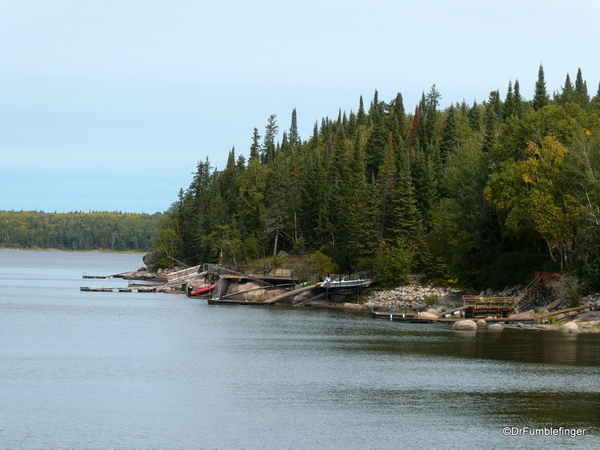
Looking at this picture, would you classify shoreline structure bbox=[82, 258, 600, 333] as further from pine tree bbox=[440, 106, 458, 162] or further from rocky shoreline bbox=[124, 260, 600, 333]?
pine tree bbox=[440, 106, 458, 162]

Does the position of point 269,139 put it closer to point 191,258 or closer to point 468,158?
point 191,258

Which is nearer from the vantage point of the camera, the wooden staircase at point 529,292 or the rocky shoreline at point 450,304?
the rocky shoreline at point 450,304

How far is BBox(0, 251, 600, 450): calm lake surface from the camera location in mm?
24938

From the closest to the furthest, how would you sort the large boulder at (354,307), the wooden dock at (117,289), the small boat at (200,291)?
the large boulder at (354,307)
the small boat at (200,291)
the wooden dock at (117,289)

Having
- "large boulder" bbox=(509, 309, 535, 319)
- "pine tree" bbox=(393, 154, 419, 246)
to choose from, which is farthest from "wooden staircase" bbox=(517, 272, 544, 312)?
"pine tree" bbox=(393, 154, 419, 246)

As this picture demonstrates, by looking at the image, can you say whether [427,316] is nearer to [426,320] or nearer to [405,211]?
[426,320]

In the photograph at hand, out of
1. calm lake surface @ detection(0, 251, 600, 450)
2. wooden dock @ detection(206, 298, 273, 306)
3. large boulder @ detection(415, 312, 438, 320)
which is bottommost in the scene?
calm lake surface @ detection(0, 251, 600, 450)

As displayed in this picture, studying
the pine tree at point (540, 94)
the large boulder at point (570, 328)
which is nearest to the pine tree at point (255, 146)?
the pine tree at point (540, 94)

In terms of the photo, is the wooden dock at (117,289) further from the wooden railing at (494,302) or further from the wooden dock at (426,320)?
the wooden railing at (494,302)

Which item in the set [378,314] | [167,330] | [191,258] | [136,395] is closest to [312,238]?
[191,258]

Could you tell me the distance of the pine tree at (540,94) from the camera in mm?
116375

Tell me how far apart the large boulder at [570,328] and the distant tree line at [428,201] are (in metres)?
5.28
